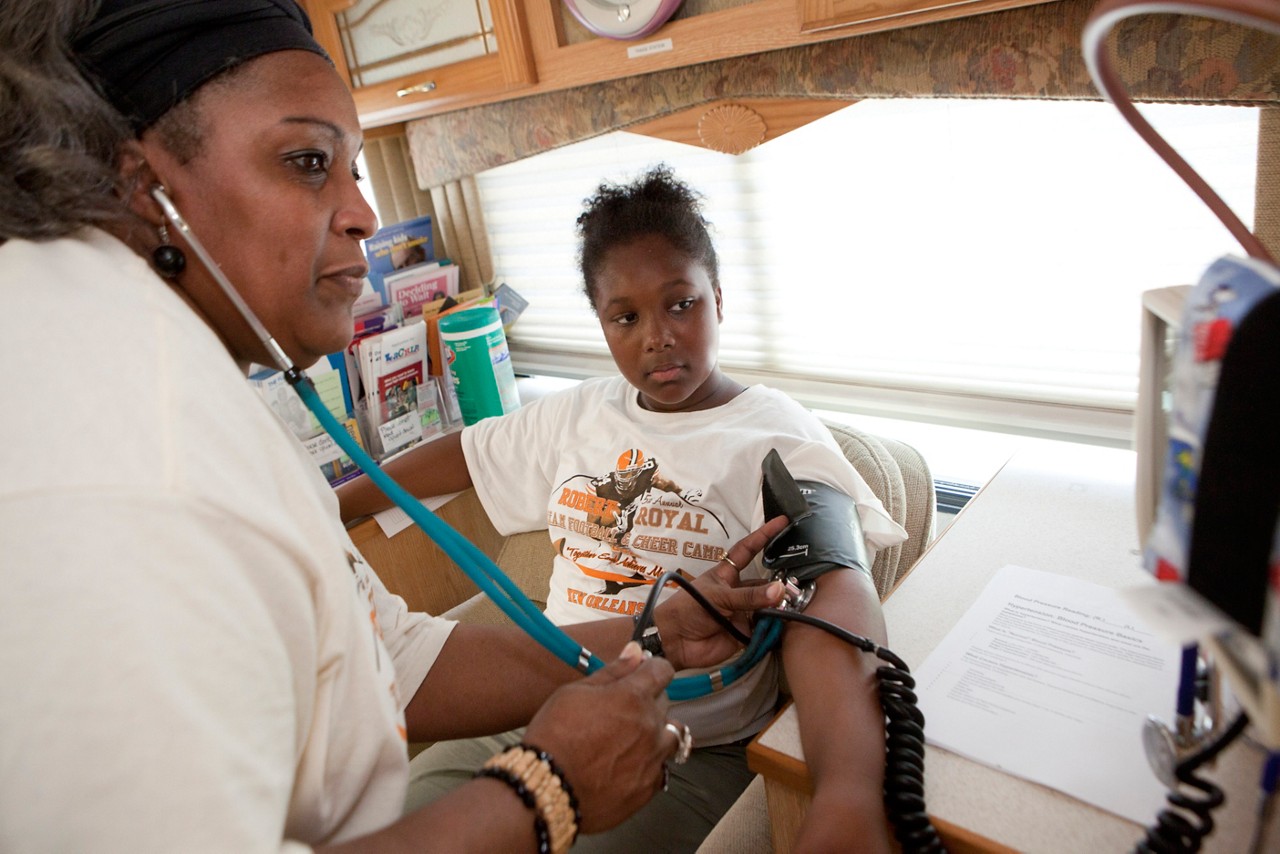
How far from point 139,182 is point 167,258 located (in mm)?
82

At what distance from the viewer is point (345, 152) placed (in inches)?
35.5

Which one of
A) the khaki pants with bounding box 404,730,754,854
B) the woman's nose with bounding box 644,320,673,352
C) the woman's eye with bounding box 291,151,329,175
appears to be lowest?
the khaki pants with bounding box 404,730,754,854

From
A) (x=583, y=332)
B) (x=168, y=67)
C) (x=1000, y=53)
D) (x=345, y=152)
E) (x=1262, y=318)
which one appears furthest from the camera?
(x=583, y=332)

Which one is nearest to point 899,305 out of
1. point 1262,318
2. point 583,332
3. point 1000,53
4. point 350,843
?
point 1000,53

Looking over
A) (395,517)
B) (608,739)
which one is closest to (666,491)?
(608,739)

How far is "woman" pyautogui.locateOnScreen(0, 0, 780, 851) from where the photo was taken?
52 cm

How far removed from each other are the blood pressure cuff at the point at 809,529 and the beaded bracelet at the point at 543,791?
0.42 meters

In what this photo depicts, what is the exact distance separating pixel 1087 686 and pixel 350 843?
0.73 m

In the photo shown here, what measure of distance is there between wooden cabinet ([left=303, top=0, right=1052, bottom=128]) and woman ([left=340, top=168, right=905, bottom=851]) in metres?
0.24

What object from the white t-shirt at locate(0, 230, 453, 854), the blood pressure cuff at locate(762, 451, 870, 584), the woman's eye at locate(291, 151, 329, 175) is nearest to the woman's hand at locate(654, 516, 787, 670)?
the blood pressure cuff at locate(762, 451, 870, 584)

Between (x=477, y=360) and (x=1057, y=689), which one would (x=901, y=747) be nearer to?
(x=1057, y=689)

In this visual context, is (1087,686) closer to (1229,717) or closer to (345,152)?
(1229,717)

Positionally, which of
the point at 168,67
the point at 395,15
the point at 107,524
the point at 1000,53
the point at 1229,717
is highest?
the point at 395,15

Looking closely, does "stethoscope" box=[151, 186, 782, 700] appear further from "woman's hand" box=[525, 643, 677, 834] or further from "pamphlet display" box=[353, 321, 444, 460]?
"pamphlet display" box=[353, 321, 444, 460]
